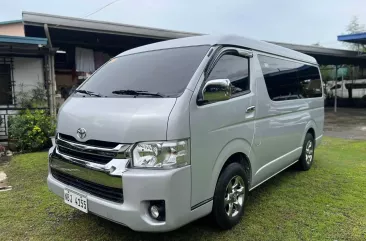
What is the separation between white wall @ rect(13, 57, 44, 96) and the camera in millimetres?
8172

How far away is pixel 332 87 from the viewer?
24.9 meters

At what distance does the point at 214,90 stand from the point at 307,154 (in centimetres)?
339

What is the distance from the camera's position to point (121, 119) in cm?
243

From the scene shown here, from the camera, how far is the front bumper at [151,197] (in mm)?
2275

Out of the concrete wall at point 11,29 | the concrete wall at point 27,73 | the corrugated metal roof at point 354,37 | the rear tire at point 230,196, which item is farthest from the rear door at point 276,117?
the concrete wall at point 11,29

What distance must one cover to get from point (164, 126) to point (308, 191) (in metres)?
2.89

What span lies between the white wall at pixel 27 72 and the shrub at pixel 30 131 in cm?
159

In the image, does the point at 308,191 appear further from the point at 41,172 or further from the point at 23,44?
the point at 23,44

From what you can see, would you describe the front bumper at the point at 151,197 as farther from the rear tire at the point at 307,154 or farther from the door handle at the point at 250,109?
the rear tire at the point at 307,154

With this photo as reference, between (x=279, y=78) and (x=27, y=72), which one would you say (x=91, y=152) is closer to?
(x=279, y=78)

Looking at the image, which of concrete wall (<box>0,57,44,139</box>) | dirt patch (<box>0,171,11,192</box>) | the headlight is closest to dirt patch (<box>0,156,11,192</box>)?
dirt patch (<box>0,171,11,192</box>)

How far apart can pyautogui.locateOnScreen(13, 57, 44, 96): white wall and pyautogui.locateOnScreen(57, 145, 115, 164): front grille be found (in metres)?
6.39

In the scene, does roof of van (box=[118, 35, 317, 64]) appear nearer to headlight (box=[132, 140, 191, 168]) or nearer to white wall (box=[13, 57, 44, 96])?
headlight (box=[132, 140, 191, 168])

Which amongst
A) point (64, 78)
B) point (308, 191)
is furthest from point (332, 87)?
point (308, 191)
